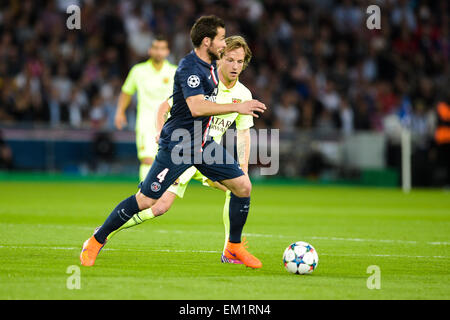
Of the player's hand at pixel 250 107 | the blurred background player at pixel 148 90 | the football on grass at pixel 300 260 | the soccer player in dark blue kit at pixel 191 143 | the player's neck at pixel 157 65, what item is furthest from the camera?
the player's neck at pixel 157 65

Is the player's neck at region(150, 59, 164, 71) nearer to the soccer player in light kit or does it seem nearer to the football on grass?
the soccer player in light kit

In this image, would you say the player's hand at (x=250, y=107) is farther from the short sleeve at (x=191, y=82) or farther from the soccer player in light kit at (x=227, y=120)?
the soccer player in light kit at (x=227, y=120)

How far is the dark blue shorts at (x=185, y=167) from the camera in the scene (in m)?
7.28

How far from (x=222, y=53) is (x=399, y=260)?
2768 mm

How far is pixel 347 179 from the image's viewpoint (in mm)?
24203

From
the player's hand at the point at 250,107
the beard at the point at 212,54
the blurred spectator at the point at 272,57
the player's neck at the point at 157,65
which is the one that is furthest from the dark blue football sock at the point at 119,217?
the blurred spectator at the point at 272,57

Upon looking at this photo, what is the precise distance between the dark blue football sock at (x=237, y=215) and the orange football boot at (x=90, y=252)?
52.0 inches

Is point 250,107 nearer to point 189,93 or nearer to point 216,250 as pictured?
point 189,93

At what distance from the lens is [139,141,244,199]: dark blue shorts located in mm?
7277

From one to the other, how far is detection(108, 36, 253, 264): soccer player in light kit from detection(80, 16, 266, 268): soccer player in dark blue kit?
0.37 m

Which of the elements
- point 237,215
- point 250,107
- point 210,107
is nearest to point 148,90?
point 237,215

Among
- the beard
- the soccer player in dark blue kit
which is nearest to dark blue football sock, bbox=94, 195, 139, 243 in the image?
the soccer player in dark blue kit

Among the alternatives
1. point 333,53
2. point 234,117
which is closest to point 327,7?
point 333,53
